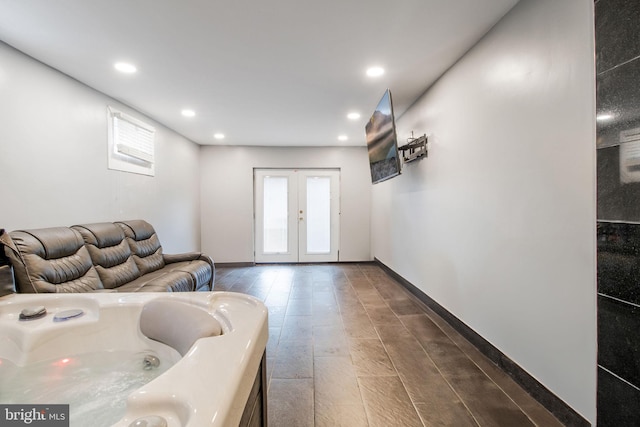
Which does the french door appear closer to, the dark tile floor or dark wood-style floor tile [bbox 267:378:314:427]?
the dark tile floor

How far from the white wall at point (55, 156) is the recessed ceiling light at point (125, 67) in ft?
1.82

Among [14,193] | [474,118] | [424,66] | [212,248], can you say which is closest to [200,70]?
[14,193]

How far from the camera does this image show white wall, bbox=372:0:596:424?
4.36 feet

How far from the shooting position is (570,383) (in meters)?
1.39

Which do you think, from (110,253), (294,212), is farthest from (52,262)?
(294,212)

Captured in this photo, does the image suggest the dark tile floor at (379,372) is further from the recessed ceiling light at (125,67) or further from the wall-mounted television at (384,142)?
the recessed ceiling light at (125,67)

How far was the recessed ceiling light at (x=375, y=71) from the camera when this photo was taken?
98.6 inches

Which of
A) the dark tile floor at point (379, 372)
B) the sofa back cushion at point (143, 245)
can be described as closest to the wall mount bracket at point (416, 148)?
A: the dark tile floor at point (379, 372)

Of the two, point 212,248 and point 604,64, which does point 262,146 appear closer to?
point 212,248

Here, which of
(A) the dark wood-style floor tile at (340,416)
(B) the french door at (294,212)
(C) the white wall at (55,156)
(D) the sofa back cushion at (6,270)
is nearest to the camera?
(A) the dark wood-style floor tile at (340,416)

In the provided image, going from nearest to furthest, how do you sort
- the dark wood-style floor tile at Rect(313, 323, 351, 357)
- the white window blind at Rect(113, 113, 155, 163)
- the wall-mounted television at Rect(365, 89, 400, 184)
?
the dark wood-style floor tile at Rect(313, 323, 351, 357)
the wall-mounted television at Rect(365, 89, 400, 184)
the white window blind at Rect(113, 113, 155, 163)

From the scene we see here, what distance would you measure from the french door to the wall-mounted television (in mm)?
2137

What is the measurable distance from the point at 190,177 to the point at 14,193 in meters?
2.98

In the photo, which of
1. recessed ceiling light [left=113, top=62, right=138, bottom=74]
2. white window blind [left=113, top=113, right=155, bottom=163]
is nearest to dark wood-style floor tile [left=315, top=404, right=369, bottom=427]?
recessed ceiling light [left=113, top=62, right=138, bottom=74]
